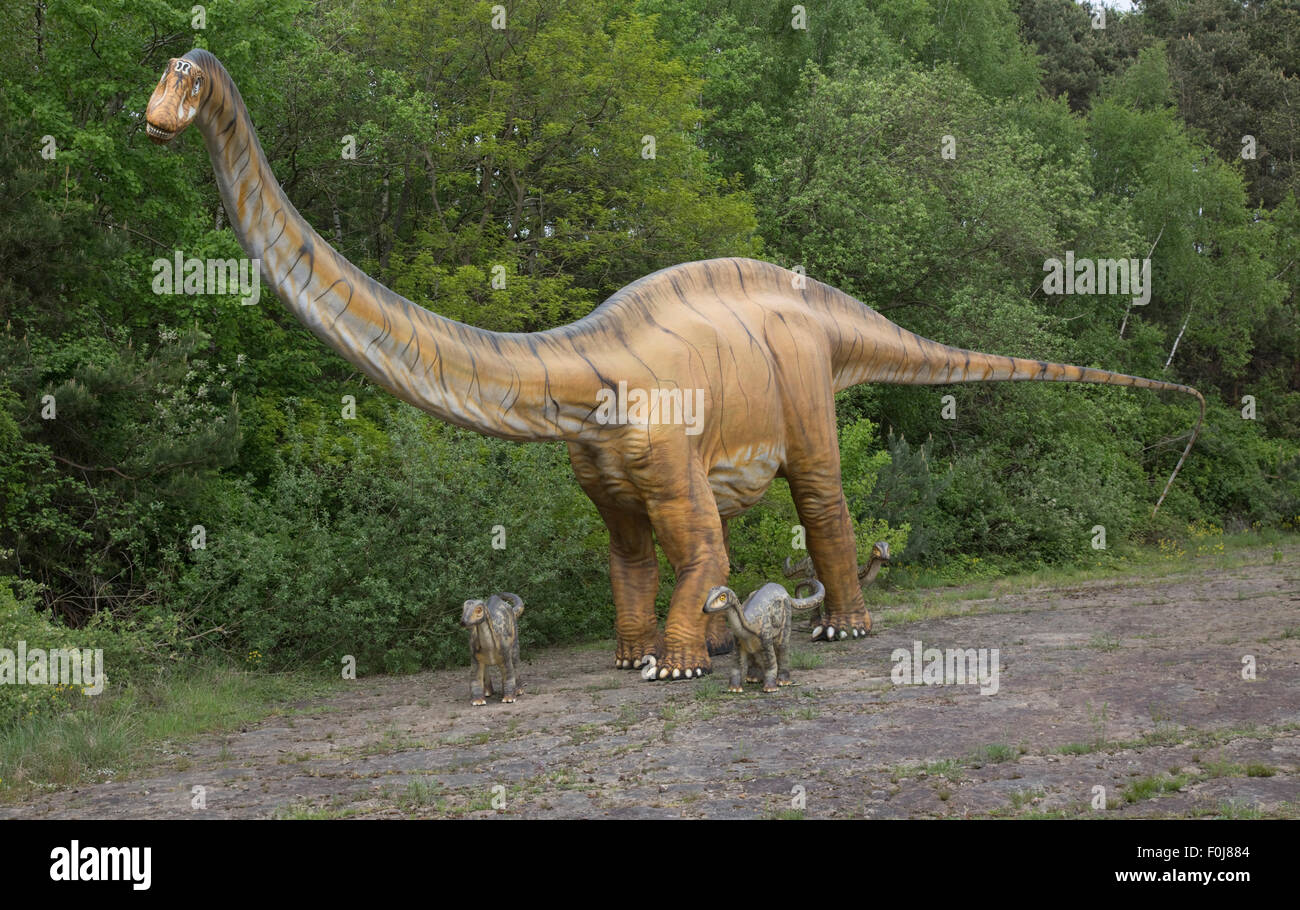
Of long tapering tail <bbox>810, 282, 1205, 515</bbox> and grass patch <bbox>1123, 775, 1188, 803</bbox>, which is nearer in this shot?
grass patch <bbox>1123, 775, 1188, 803</bbox>

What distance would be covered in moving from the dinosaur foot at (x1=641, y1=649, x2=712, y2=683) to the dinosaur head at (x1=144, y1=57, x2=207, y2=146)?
15.9 feet

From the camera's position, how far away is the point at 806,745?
6.80m

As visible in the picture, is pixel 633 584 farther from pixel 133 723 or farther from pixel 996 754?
pixel 996 754

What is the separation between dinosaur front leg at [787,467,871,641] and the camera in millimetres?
10422

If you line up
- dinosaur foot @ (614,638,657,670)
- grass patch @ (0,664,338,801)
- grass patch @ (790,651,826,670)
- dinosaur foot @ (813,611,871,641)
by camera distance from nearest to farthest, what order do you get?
grass patch @ (0,664,338,801)
grass patch @ (790,651,826,670)
dinosaur foot @ (614,638,657,670)
dinosaur foot @ (813,611,871,641)

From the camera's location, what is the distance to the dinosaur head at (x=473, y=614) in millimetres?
8305

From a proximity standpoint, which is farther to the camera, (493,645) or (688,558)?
(688,558)

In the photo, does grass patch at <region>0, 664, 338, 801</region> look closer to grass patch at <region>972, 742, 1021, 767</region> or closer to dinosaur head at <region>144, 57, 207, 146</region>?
dinosaur head at <region>144, 57, 207, 146</region>

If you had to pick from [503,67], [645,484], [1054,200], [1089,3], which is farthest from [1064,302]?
[1089,3]

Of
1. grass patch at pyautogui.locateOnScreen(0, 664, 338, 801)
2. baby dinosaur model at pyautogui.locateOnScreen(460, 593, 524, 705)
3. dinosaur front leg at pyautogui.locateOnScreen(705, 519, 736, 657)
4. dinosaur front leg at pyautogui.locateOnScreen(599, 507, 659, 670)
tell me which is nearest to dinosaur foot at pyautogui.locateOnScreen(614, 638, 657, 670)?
dinosaur front leg at pyautogui.locateOnScreen(599, 507, 659, 670)

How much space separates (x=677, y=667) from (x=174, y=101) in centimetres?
504

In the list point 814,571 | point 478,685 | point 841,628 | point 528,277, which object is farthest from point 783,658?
point 528,277

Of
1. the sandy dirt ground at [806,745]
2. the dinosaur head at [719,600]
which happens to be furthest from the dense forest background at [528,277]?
the dinosaur head at [719,600]

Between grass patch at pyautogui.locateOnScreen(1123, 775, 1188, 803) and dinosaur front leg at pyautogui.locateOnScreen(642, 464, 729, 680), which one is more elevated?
dinosaur front leg at pyautogui.locateOnScreen(642, 464, 729, 680)
